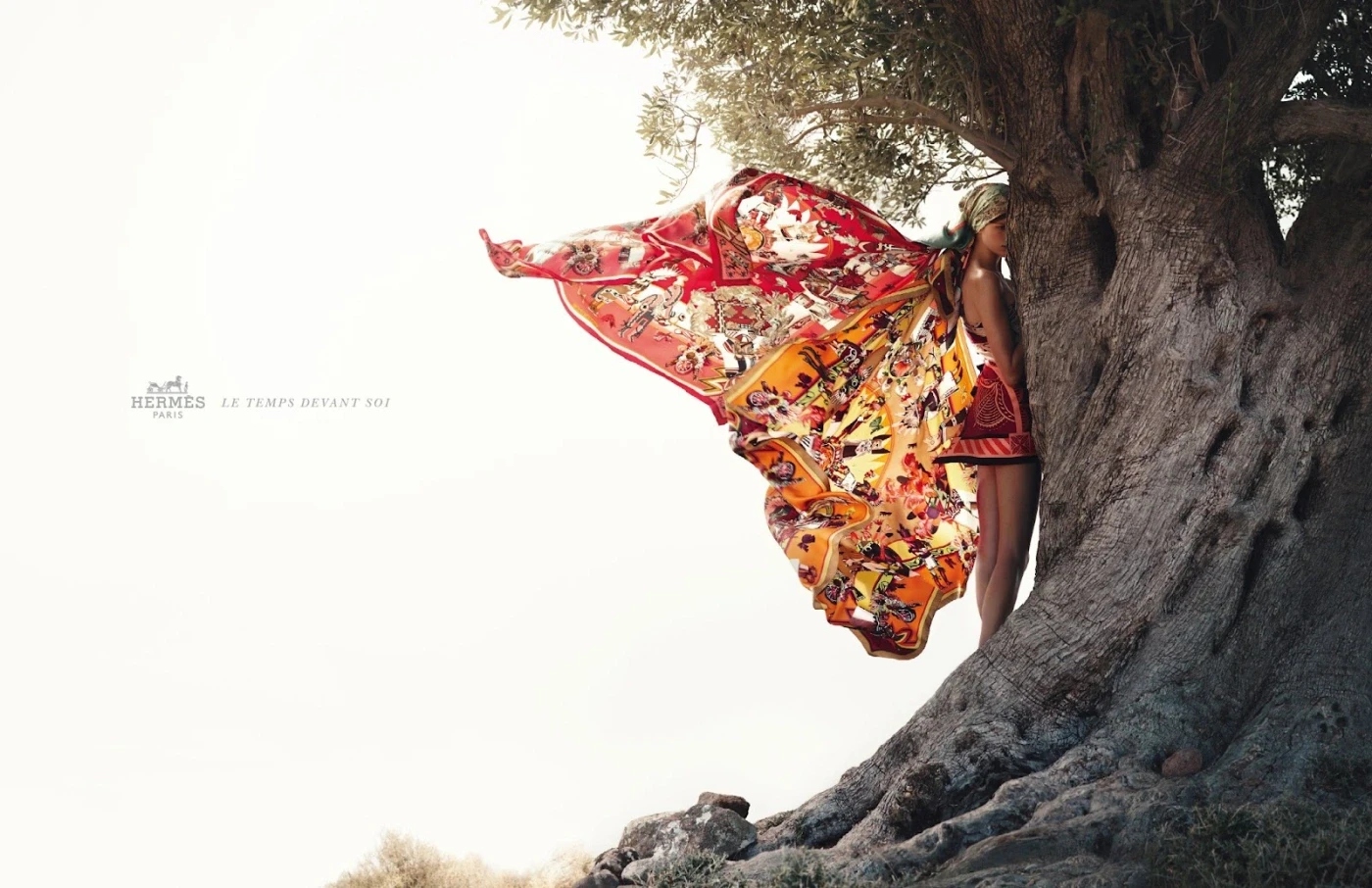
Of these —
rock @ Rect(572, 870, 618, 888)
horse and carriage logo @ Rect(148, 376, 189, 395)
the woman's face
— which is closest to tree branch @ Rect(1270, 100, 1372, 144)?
the woman's face

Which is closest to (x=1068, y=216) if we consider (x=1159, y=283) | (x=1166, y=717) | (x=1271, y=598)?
(x=1159, y=283)

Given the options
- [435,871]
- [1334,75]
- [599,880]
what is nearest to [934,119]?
[1334,75]

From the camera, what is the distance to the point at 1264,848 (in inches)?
164

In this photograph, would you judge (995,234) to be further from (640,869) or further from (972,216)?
(640,869)

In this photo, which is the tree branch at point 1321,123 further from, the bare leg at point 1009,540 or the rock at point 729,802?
the rock at point 729,802

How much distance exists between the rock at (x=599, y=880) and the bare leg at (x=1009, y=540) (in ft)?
7.29

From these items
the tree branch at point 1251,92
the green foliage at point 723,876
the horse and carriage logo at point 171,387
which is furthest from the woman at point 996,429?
the horse and carriage logo at point 171,387

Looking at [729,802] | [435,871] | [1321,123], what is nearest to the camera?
[1321,123]

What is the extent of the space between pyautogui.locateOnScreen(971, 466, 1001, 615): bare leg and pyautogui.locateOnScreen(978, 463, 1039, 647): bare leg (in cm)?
3

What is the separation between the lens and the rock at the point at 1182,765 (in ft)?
15.9

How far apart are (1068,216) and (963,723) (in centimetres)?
238

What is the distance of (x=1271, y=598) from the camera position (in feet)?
17.7

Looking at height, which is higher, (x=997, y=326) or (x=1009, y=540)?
(x=997, y=326)

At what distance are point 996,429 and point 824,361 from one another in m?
0.98
